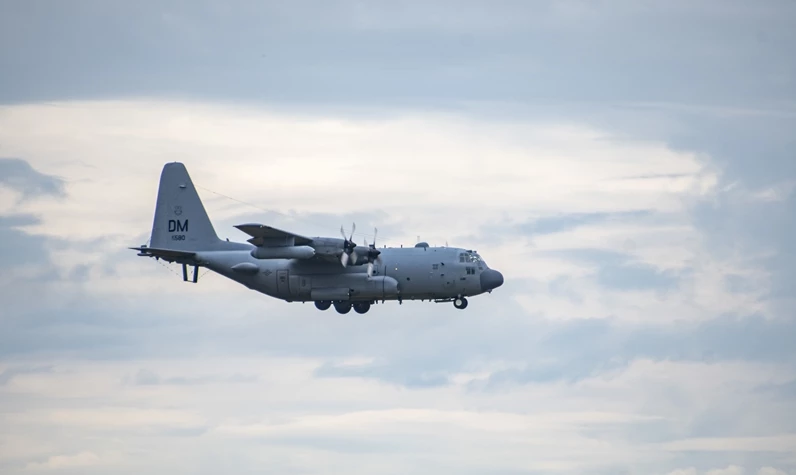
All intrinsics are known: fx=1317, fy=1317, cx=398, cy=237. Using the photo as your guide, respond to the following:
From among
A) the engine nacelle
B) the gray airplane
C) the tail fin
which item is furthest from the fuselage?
the tail fin

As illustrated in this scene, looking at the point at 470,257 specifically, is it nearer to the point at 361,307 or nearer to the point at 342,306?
the point at 361,307

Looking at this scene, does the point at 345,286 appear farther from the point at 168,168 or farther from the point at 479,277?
the point at 168,168

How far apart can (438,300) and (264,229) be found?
12.5 m

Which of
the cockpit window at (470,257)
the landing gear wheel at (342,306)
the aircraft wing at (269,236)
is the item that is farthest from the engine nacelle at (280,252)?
the cockpit window at (470,257)

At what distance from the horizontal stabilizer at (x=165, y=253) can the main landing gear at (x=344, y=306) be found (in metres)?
8.15

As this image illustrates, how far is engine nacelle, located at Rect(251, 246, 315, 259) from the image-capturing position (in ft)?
233

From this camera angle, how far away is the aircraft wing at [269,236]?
69812mm

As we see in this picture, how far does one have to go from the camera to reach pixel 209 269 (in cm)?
7831

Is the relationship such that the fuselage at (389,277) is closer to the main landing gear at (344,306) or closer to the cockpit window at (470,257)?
the cockpit window at (470,257)

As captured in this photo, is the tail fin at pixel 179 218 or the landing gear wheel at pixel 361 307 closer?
the landing gear wheel at pixel 361 307

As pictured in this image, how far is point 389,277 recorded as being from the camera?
75188 mm

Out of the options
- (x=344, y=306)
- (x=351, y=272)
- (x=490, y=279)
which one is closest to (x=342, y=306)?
(x=344, y=306)

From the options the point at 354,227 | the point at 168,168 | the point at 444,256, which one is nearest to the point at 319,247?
the point at 354,227

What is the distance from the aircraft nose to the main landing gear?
696 centimetres
